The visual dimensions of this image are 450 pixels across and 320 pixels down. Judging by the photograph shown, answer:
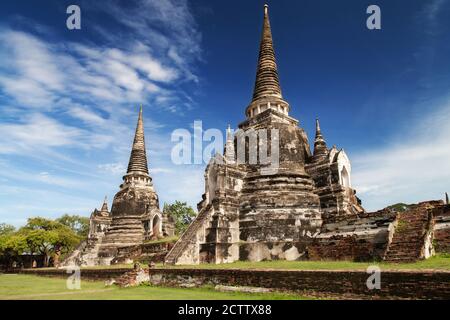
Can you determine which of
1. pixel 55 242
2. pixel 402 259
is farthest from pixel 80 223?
pixel 402 259

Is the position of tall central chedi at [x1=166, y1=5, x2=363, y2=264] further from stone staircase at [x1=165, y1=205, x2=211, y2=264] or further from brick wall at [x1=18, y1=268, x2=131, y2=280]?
brick wall at [x1=18, y1=268, x2=131, y2=280]

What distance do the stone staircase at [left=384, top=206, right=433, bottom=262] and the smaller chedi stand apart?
21780 millimetres

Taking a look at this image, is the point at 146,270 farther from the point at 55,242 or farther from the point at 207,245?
the point at 55,242

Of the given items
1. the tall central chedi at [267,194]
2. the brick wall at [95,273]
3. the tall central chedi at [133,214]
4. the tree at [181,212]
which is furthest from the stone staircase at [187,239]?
the tree at [181,212]

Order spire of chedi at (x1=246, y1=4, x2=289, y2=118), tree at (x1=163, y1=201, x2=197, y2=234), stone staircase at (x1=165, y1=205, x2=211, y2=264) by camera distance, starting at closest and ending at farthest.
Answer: stone staircase at (x1=165, y1=205, x2=211, y2=264) → spire of chedi at (x1=246, y1=4, x2=289, y2=118) → tree at (x1=163, y1=201, x2=197, y2=234)

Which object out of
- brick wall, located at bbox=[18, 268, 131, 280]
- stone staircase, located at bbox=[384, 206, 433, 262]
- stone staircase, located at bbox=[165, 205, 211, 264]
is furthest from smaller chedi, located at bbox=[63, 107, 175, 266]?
stone staircase, located at bbox=[384, 206, 433, 262]

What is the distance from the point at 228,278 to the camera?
1289 cm

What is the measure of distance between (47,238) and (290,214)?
99.7 feet

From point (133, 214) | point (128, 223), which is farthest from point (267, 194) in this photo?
point (128, 223)

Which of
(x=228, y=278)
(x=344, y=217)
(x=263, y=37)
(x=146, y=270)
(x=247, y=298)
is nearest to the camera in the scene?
(x=247, y=298)

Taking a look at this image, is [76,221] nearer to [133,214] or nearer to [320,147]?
[133,214]

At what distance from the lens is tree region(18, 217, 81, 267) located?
38.4 metres

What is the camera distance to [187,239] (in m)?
20.7

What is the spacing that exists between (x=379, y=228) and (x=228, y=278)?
863 centimetres
